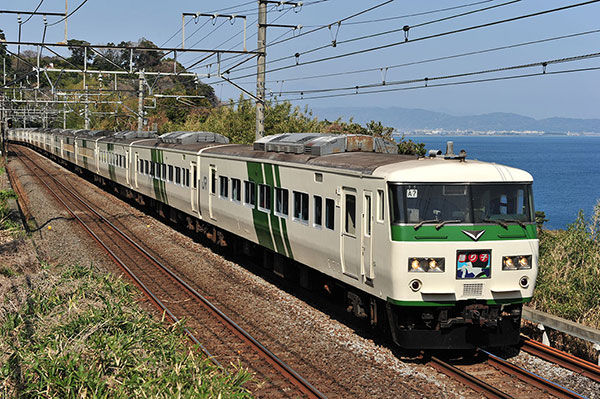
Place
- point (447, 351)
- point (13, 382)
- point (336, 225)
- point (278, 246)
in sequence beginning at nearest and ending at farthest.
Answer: point (13, 382), point (447, 351), point (336, 225), point (278, 246)

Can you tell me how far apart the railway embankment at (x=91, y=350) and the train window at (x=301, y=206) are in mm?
3057

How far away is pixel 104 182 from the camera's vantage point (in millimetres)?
35312

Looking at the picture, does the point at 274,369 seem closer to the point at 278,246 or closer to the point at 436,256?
the point at 436,256

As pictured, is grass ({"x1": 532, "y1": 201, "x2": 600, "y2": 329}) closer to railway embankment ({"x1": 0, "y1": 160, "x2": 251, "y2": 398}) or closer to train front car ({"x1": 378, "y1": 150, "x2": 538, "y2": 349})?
train front car ({"x1": 378, "y1": 150, "x2": 538, "y2": 349})

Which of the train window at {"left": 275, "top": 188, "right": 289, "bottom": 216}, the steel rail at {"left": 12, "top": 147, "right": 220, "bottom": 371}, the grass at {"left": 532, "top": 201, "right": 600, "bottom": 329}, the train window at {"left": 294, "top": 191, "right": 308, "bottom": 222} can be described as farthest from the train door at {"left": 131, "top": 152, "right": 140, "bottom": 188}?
the grass at {"left": 532, "top": 201, "right": 600, "bottom": 329}

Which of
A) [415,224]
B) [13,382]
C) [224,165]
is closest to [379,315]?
[415,224]

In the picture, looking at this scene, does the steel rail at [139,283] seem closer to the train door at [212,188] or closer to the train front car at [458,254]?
the train door at [212,188]

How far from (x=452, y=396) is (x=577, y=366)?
198 centimetres

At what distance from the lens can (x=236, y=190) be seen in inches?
644

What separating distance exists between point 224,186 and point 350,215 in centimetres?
688

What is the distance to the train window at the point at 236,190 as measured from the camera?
52.9 feet

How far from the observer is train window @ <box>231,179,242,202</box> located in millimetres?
16122

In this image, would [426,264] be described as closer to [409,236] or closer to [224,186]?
[409,236]

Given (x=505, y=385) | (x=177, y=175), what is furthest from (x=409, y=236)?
(x=177, y=175)
